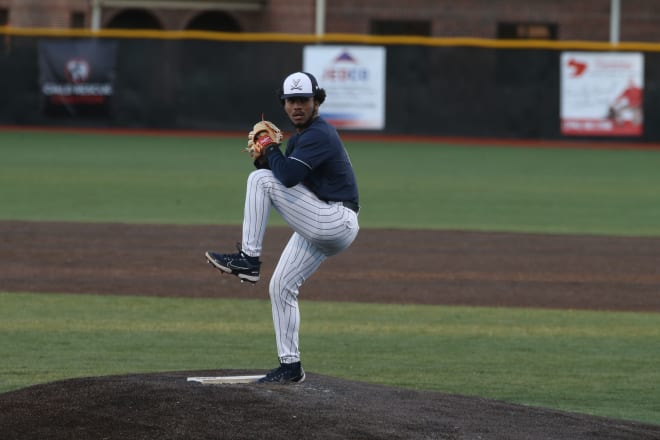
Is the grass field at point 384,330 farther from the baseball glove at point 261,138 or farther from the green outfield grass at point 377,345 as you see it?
the baseball glove at point 261,138

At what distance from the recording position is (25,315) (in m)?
11.0

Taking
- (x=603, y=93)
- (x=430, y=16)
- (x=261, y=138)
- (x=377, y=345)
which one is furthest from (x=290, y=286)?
(x=430, y=16)

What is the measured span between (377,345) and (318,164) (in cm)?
328

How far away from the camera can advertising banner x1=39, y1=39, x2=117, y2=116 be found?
29828 millimetres

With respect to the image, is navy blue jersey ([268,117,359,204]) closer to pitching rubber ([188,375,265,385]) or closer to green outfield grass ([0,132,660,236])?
pitching rubber ([188,375,265,385])

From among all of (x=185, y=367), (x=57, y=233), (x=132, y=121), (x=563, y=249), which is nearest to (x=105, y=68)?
(x=132, y=121)

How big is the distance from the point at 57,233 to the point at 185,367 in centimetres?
693

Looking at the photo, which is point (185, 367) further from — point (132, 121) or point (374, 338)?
point (132, 121)

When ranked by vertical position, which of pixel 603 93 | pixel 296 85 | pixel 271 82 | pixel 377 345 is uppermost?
pixel 271 82

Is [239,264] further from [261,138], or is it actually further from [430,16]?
[430,16]

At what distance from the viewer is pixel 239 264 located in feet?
23.5

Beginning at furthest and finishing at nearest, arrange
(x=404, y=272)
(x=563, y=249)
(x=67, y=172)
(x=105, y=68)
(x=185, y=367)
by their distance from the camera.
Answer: (x=105, y=68) < (x=67, y=172) < (x=563, y=249) < (x=404, y=272) < (x=185, y=367)

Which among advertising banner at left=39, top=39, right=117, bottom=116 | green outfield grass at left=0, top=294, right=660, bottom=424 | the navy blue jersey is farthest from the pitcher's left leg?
advertising banner at left=39, top=39, right=117, bottom=116

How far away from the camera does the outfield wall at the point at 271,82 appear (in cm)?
2967
